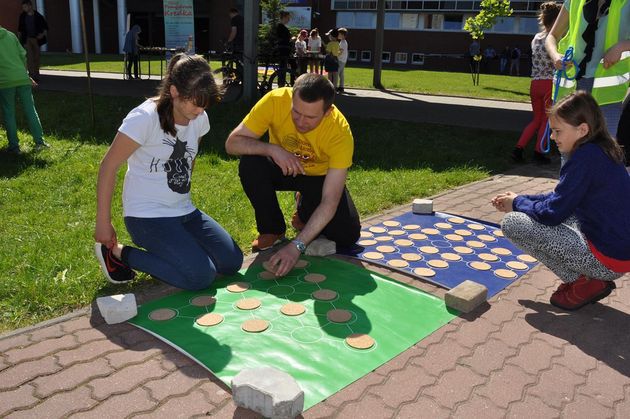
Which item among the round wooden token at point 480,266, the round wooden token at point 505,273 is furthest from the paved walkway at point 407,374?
the round wooden token at point 480,266

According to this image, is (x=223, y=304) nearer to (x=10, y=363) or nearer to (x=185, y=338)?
(x=185, y=338)

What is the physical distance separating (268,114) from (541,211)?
180 cm

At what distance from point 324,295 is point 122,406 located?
4.41ft

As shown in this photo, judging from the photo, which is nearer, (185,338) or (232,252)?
(185,338)

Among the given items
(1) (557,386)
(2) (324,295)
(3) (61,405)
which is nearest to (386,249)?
(2) (324,295)

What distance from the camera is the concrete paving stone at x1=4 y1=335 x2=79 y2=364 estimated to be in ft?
8.25

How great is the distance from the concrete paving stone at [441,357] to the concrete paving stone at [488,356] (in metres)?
0.05

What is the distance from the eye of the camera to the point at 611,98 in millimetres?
3607

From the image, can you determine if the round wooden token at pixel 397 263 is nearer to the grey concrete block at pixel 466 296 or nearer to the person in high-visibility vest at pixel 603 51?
the grey concrete block at pixel 466 296

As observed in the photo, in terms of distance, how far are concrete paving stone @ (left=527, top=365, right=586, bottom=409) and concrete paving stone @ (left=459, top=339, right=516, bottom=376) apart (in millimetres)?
188

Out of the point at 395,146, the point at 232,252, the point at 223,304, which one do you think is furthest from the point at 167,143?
the point at 395,146

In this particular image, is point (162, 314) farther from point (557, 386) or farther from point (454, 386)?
point (557, 386)

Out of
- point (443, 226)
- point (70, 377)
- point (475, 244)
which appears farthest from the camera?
point (443, 226)

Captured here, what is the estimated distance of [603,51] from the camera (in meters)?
3.58
